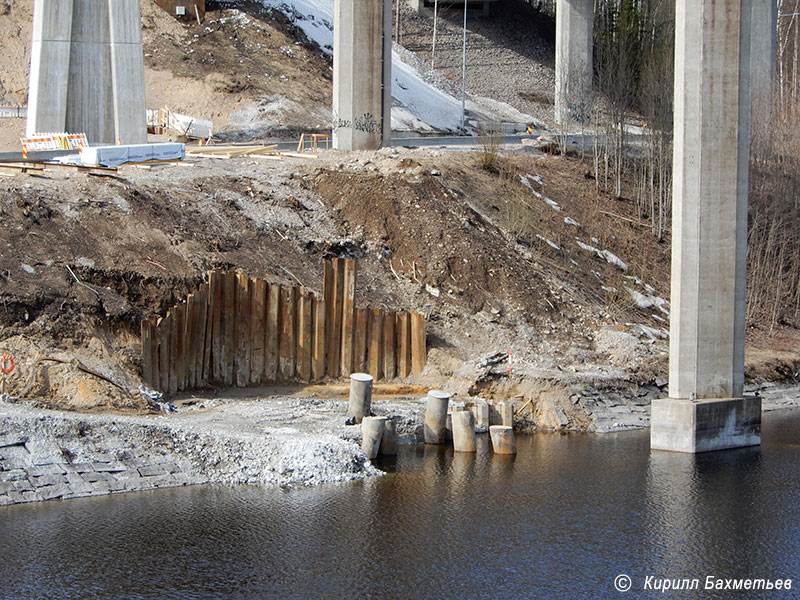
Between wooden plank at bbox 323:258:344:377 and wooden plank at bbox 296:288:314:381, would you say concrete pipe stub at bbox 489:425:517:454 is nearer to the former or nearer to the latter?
wooden plank at bbox 323:258:344:377

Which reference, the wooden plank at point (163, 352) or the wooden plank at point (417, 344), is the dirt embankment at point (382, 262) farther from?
the wooden plank at point (163, 352)

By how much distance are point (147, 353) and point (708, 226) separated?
39.8 ft

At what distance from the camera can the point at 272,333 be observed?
2786 cm

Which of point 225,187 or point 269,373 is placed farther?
point 225,187

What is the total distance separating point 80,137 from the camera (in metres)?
40.1

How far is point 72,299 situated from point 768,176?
25.9 metres

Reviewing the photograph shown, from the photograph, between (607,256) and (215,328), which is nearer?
(215,328)

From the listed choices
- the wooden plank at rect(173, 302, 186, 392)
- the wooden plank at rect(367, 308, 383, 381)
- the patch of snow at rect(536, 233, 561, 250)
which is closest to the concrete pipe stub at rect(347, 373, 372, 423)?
the wooden plank at rect(173, 302, 186, 392)

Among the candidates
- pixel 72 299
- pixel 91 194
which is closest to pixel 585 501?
pixel 72 299

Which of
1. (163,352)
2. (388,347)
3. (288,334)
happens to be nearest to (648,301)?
(388,347)

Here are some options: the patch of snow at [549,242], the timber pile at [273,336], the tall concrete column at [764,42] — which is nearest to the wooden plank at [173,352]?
the timber pile at [273,336]

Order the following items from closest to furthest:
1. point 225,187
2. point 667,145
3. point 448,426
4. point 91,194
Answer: point 448,426 < point 91,194 < point 225,187 < point 667,145

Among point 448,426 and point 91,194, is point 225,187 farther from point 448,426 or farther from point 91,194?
point 448,426

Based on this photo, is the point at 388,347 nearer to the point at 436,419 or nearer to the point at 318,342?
the point at 318,342
